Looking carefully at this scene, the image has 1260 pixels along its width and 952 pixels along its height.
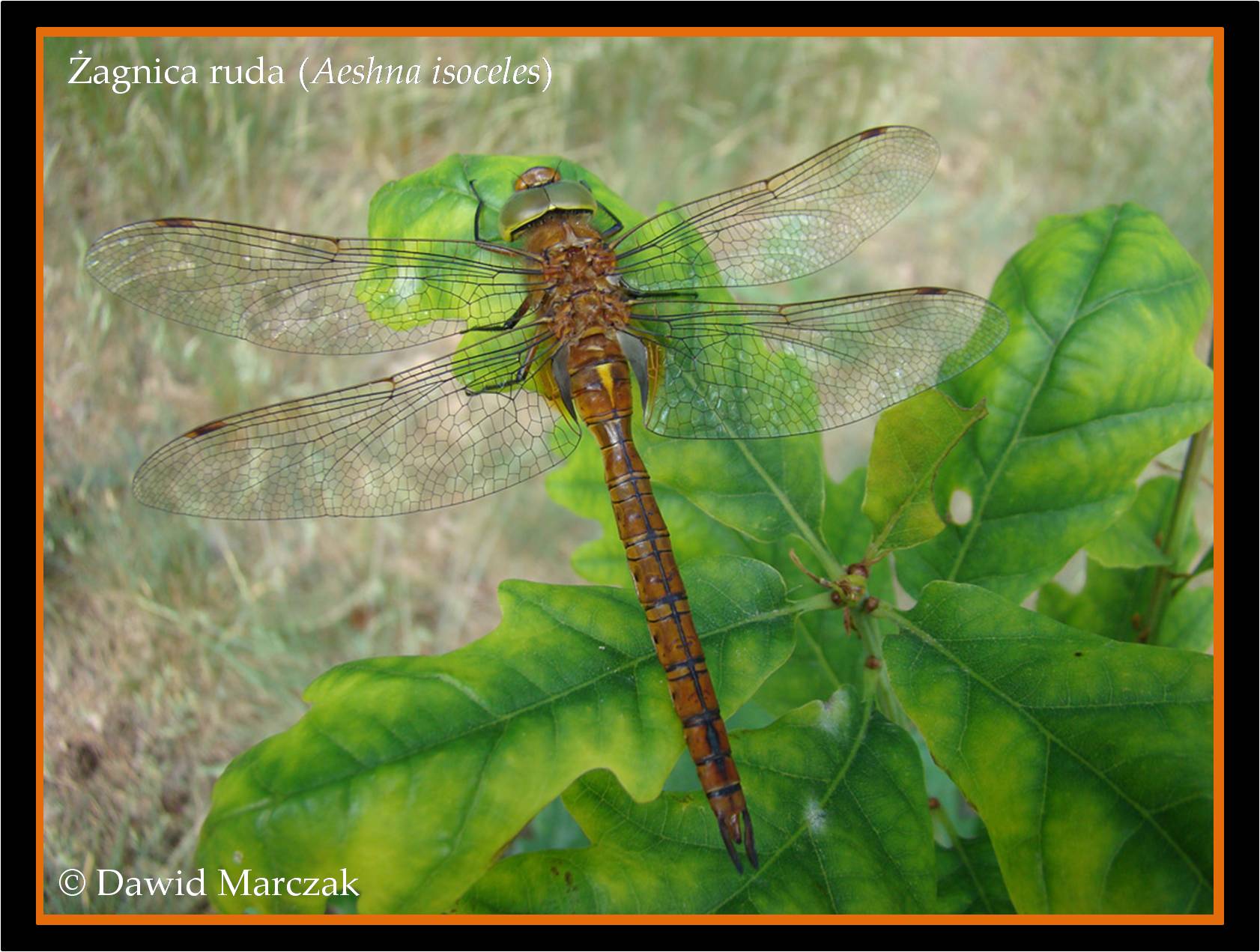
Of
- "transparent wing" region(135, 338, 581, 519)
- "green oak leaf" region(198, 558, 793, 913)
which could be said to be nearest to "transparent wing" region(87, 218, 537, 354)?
"transparent wing" region(135, 338, 581, 519)

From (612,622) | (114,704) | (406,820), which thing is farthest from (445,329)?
(114,704)

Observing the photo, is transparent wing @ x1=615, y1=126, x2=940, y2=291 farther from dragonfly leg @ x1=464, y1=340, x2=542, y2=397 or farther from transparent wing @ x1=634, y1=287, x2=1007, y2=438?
dragonfly leg @ x1=464, y1=340, x2=542, y2=397

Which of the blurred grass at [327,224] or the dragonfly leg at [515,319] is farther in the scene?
the blurred grass at [327,224]

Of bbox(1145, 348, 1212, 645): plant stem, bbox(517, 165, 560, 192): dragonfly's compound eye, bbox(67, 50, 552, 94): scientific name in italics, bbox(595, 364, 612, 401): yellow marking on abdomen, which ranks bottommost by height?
bbox(1145, 348, 1212, 645): plant stem

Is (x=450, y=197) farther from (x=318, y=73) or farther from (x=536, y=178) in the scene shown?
(x=318, y=73)

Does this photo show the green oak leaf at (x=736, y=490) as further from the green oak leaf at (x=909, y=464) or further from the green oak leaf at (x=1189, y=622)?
the green oak leaf at (x=1189, y=622)
